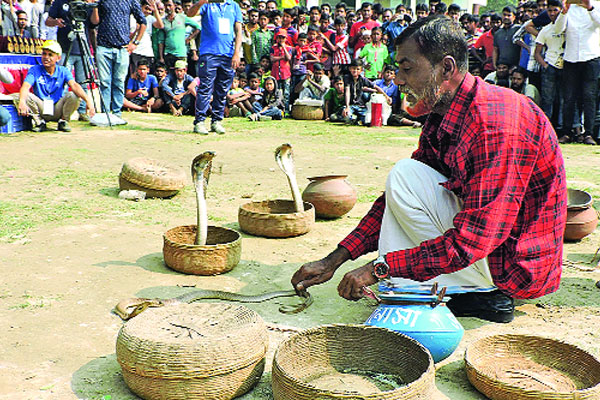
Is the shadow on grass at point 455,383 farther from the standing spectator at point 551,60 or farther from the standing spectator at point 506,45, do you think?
the standing spectator at point 506,45

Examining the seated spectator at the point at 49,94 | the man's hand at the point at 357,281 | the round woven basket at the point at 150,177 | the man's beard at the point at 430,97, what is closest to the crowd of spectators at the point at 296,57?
the seated spectator at the point at 49,94

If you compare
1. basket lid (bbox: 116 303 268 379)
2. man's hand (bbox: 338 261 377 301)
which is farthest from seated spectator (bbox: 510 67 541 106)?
basket lid (bbox: 116 303 268 379)

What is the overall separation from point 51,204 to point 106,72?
569 cm

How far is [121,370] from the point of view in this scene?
2.76 metres

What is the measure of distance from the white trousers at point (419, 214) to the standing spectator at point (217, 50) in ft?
22.5

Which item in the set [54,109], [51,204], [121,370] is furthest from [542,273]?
[54,109]

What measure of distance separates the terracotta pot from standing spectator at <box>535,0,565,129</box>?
610 cm

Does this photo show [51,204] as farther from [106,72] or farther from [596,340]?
[106,72]

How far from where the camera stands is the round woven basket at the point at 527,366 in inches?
102

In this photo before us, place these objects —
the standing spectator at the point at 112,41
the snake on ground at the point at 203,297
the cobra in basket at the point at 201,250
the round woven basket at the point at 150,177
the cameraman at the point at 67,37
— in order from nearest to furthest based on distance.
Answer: the snake on ground at the point at 203,297 → the cobra in basket at the point at 201,250 → the round woven basket at the point at 150,177 → the standing spectator at the point at 112,41 → the cameraman at the point at 67,37

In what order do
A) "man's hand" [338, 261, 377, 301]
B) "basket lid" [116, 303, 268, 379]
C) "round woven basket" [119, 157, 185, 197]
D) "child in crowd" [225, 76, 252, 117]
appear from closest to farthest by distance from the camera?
"basket lid" [116, 303, 268, 379], "man's hand" [338, 261, 377, 301], "round woven basket" [119, 157, 185, 197], "child in crowd" [225, 76, 252, 117]

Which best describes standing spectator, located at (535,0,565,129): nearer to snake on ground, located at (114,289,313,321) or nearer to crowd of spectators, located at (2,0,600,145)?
crowd of spectators, located at (2,0,600,145)

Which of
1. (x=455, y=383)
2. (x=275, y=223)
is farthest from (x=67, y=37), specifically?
(x=455, y=383)

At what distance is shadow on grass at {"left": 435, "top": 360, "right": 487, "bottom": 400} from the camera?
265cm
